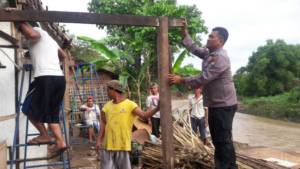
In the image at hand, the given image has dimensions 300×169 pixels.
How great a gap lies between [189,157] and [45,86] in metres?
2.73

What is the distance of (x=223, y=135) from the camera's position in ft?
11.7

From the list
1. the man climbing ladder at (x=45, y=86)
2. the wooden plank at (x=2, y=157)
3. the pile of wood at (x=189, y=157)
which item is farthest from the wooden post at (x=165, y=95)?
the pile of wood at (x=189, y=157)

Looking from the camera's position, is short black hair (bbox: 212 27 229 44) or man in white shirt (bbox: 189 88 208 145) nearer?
short black hair (bbox: 212 27 229 44)

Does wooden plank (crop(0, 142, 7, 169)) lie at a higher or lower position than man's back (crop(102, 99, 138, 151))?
lower

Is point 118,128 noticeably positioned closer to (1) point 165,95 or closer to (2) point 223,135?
(1) point 165,95

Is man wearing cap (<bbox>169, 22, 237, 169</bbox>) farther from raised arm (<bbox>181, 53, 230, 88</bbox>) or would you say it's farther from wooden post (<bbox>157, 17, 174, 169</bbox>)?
wooden post (<bbox>157, 17, 174, 169</bbox>)

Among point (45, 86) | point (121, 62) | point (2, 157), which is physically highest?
point (121, 62)

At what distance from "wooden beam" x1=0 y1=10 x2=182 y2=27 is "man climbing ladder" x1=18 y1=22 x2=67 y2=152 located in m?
0.29

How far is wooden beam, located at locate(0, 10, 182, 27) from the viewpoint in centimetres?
286

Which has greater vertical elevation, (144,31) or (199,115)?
(144,31)

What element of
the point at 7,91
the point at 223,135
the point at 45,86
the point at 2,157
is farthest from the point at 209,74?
the point at 7,91

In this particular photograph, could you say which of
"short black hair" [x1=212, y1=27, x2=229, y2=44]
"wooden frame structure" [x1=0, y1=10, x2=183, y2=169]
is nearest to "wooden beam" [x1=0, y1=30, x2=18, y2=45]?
"wooden frame structure" [x1=0, y1=10, x2=183, y2=169]

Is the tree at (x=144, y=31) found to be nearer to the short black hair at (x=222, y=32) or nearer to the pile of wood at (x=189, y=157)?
the pile of wood at (x=189, y=157)

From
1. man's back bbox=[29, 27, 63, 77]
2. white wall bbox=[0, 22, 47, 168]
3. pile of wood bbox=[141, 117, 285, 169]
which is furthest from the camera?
pile of wood bbox=[141, 117, 285, 169]
